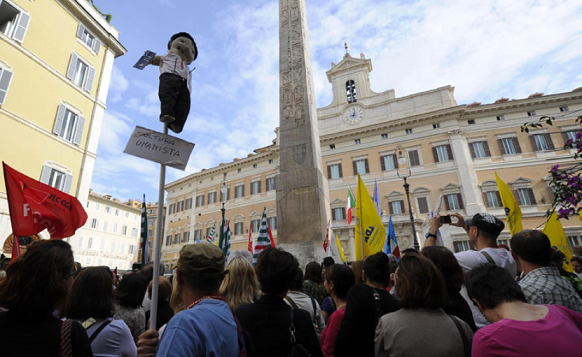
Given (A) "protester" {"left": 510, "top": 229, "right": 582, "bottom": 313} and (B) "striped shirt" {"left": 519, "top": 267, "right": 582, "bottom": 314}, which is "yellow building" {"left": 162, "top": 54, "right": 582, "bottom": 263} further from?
(B) "striped shirt" {"left": 519, "top": 267, "right": 582, "bottom": 314}

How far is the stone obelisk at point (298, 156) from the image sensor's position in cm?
642

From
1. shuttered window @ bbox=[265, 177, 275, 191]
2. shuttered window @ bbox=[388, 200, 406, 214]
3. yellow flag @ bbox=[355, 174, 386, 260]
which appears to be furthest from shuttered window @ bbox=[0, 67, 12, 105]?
shuttered window @ bbox=[388, 200, 406, 214]

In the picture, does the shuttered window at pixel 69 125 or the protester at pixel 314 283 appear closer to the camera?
the protester at pixel 314 283

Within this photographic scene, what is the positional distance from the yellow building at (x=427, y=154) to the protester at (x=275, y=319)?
16.2 m

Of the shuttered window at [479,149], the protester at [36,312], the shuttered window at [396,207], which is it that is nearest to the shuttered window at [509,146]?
the shuttered window at [479,149]

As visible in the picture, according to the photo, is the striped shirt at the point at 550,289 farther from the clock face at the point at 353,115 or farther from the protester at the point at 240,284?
the clock face at the point at 353,115

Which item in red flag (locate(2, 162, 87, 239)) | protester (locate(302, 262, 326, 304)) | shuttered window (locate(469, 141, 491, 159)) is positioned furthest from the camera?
shuttered window (locate(469, 141, 491, 159))

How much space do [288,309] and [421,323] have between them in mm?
790

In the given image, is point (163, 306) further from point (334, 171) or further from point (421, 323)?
point (334, 171)

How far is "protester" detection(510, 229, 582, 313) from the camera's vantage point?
200cm

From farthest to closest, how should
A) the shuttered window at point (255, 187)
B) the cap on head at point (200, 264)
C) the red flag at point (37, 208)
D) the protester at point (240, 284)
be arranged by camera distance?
the shuttered window at point (255, 187)
the red flag at point (37, 208)
the protester at point (240, 284)
the cap on head at point (200, 264)

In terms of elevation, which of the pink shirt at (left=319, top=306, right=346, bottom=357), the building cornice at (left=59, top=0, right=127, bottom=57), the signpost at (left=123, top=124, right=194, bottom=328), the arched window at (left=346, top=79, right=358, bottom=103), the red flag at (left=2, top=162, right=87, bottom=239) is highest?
the arched window at (left=346, top=79, right=358, bottom=103)

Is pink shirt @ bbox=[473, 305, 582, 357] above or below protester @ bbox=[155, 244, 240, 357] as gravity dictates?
below

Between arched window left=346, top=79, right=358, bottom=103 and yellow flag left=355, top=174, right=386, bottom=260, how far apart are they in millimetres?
23498
